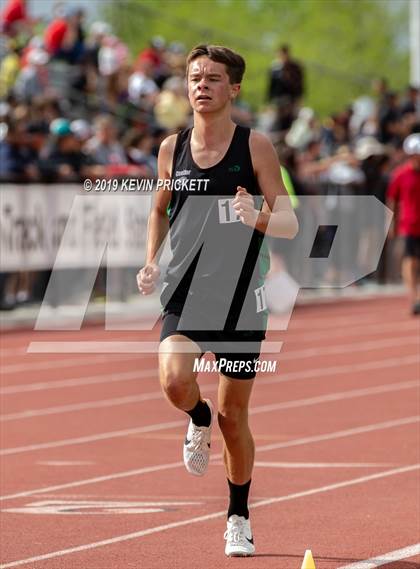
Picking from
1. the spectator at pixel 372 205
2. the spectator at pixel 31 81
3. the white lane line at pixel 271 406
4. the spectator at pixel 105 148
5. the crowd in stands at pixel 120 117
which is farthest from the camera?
the spectator at pixel 372 205

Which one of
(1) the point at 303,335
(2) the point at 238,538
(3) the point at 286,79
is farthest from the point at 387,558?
(3) the point at 286,79

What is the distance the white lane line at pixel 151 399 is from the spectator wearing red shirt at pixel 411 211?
22.1 feet

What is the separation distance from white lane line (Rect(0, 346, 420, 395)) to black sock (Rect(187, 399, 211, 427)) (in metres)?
7.02

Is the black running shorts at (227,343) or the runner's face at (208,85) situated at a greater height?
the runner's face at (208,85)

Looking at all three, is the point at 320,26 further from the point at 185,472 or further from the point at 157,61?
the point at 185,472

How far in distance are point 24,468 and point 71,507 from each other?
1.55 meters

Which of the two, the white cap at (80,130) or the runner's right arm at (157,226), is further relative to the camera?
the white cap at (80,130)

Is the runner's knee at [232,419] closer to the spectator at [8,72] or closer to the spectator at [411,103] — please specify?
the spectator at [8,72]

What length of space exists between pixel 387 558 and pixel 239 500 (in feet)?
2.45

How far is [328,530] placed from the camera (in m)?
8.32

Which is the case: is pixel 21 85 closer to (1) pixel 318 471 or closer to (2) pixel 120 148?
(2) pixel 120 148

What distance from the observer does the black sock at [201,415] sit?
7750 mm

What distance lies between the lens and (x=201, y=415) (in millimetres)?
7770

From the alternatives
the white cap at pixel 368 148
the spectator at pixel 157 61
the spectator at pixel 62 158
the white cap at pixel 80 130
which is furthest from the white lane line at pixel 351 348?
the spectator at pixel 157 61
